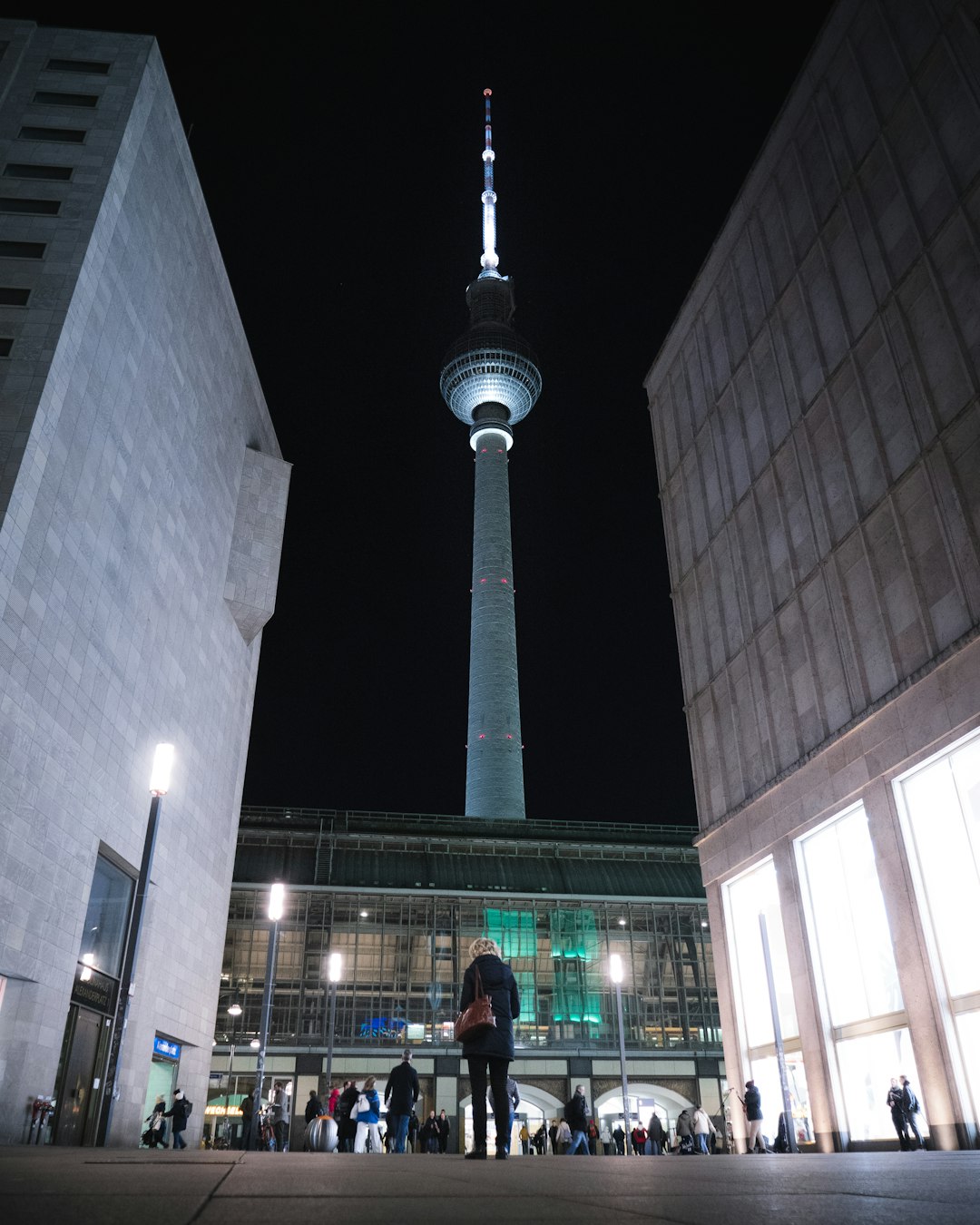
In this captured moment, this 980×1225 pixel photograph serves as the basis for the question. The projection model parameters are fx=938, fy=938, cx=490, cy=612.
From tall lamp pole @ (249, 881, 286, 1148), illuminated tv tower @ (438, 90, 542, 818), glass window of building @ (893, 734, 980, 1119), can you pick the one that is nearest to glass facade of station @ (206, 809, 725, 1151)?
tall lamp pole @ (249, 881, 286, 1148)

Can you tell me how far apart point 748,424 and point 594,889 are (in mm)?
36425

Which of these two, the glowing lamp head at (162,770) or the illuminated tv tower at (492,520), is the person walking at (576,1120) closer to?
the glowing lamp head at (162,770)

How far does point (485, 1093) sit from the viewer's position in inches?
435

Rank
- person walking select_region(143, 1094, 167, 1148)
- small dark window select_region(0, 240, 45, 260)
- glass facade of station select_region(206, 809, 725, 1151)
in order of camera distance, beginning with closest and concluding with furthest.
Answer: small dark window select_region(0, 240, 45, 260)
person walking select_region(143, 1094, 167, 1148)
glass facade of station select_region(206, 809, 725, 1151)

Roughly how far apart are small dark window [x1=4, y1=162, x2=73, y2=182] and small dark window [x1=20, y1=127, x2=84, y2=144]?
1.51 meters

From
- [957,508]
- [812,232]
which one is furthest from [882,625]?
[812,232]

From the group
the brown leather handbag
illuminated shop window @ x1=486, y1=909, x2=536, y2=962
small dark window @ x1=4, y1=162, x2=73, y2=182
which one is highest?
small dark window @ x1=4, y1=162, x2=73, y2=182

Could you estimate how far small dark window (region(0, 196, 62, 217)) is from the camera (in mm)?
31766

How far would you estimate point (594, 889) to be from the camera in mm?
62719

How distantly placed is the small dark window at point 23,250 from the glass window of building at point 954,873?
103 ft

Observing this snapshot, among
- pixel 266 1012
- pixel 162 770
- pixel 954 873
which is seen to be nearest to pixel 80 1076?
pixel 266 1012

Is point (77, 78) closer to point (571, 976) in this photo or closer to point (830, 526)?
point (830, 526)

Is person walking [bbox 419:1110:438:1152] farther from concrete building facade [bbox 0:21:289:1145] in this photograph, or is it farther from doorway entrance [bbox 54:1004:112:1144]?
doorway entrance [bbox 54:1004:112:1144]

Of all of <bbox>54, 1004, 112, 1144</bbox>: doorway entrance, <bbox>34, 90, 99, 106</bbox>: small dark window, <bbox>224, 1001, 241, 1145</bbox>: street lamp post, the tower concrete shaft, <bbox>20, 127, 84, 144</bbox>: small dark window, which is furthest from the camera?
the tower concrete shaft
